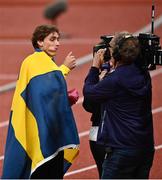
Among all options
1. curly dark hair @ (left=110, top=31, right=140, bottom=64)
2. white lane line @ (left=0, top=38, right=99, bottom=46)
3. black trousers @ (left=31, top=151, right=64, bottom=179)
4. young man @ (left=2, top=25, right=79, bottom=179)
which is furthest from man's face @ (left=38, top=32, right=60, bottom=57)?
white lane line @ (left=0, top=38, right=99, bottom=46)

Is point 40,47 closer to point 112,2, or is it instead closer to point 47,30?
point 47,30

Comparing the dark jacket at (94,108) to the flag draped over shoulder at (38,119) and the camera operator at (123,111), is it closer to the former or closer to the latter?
the flag draped over shoulder at (38,119)

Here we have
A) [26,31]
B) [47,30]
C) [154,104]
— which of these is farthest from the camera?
[26,31]

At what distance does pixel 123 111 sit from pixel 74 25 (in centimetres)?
1139

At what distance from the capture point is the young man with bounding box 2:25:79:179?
6133mm

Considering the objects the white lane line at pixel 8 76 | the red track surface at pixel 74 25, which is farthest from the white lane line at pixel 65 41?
the white lane line at pixel 8 76

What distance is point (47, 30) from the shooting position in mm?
6281

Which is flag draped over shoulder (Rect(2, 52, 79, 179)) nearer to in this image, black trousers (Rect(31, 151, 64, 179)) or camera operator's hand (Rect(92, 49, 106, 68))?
black trousers (Rect(31, 151, 64, 179))

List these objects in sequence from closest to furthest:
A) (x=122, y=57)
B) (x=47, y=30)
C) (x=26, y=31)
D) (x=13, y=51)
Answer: (x=122, y=57), (x=47, y=30), (x=13, y=51), (x=26, y=31)

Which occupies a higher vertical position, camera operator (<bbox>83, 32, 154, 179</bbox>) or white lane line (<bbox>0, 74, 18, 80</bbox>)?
camera operator (<bbox>83, 32, 154, 179</bbox>)

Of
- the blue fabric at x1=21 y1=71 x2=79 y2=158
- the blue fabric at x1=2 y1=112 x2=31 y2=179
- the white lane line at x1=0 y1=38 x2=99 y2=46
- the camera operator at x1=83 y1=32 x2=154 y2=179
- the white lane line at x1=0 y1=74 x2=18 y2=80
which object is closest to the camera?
the camera operator at x1=83 y1=32 x2=154 y2=179

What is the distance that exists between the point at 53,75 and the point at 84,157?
2515 millimetres

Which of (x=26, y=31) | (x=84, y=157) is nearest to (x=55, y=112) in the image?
(x=84, y=157)

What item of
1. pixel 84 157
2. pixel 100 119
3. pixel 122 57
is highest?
pixel 122 57
